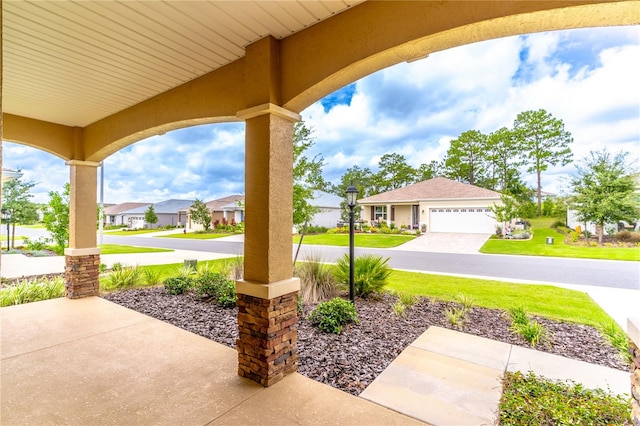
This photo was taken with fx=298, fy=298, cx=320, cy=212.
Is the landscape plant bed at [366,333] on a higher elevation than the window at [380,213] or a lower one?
lower

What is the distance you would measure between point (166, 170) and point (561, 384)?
57.9 metres

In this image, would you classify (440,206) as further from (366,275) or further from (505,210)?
(366,275)

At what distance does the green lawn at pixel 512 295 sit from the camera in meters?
5.29

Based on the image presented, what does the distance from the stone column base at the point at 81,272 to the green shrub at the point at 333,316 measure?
14.8 feet

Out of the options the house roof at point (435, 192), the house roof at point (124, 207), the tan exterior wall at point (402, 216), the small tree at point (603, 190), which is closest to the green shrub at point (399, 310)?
the house roof at point (435, 192)

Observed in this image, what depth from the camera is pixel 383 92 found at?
15.1 m

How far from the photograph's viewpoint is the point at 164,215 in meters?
40.8

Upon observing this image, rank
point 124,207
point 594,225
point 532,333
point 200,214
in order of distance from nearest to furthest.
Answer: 1. point 532,333
2. point 594,225
3. point 200,214
4. point 124,207

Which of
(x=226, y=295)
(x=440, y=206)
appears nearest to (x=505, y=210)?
(x=440, y=206)

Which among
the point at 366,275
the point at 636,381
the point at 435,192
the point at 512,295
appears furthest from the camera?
the point at 435,192

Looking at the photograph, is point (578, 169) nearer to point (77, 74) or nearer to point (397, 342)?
point (397, 342)

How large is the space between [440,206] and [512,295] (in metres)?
11.1

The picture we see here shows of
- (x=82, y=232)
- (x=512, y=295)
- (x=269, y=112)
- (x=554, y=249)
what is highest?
(x=269, y=112)

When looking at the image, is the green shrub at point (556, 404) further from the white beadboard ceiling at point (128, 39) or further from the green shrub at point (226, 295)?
the green shrub at point (226, 295)
